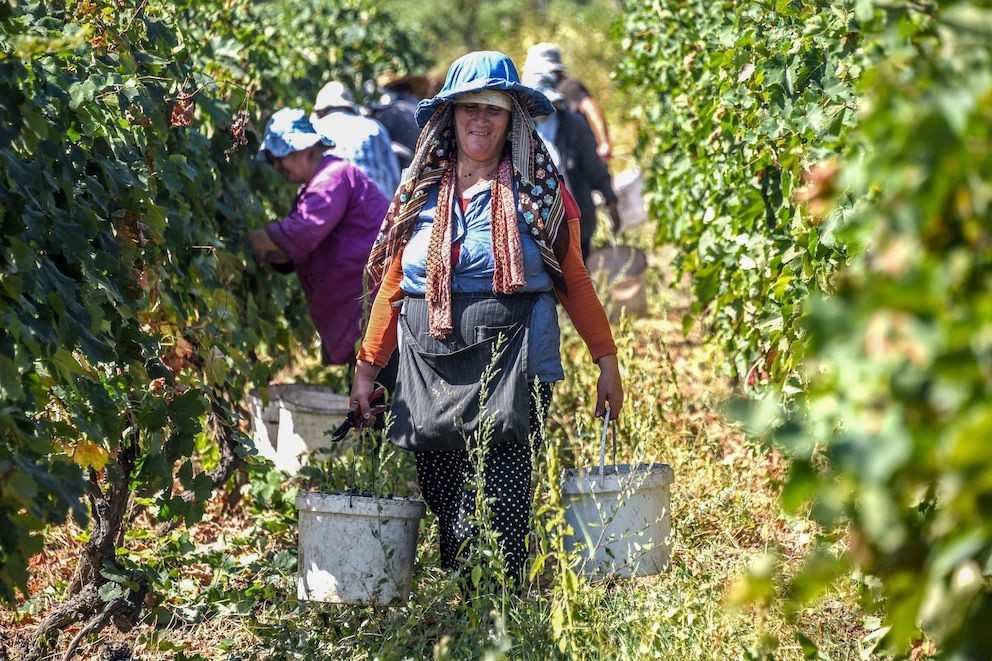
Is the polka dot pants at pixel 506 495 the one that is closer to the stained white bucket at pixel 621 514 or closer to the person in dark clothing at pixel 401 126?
the stained white bucket at pixel 621 514

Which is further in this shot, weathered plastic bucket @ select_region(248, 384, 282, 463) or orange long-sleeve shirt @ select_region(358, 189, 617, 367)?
weathered plastic bucket @ select_region(248, 384, 282, 463)

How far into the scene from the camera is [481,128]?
11.3 feet

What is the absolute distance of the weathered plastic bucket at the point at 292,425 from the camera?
15.4 ft

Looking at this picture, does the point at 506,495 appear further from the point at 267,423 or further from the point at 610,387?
the point at 267,423

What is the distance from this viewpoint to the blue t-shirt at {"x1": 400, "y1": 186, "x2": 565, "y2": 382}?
341cm

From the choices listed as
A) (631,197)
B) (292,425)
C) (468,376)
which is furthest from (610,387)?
(631,197)

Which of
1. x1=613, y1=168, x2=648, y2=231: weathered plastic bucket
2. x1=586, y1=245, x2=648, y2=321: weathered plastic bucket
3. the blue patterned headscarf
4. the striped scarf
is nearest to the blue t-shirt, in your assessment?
the striped scarf

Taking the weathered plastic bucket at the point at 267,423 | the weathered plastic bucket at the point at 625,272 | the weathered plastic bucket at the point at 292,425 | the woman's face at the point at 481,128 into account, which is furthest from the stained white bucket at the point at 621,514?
the weathered plastic bucket at the point at 625,272

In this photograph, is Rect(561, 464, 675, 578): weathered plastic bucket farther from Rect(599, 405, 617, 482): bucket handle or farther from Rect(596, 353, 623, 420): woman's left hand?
Rect(596, 353, 623, 420): woman's left hand

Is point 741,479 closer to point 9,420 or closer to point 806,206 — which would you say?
point 806,206

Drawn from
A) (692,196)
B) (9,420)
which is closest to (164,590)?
(9,420)

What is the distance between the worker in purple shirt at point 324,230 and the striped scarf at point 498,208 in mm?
987

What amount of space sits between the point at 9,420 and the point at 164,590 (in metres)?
1.69

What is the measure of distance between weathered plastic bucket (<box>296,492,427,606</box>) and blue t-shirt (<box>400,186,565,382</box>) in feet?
1.87
